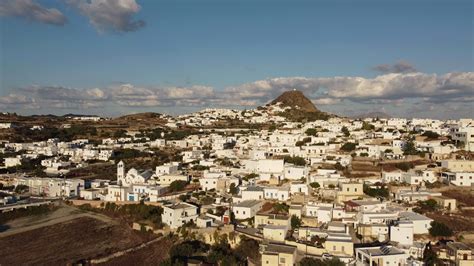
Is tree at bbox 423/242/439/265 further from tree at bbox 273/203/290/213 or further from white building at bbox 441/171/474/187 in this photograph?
white building at bbox 441/171/474/187

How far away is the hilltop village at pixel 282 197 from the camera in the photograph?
18703mm

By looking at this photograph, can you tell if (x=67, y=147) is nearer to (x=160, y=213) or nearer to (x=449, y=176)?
(x=160, y=213)

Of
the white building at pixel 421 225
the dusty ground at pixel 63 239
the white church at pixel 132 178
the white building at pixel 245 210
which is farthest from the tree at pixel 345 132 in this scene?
the dusty ground at pixel 63 239

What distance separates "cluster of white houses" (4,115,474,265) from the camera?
18.5 m

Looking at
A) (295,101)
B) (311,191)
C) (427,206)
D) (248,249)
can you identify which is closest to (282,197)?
(311,191)

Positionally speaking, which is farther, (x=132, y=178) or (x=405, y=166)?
(x=132, y=178)

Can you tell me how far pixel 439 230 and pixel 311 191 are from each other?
800 centimetres

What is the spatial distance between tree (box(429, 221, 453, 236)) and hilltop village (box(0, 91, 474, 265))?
0.04 metres

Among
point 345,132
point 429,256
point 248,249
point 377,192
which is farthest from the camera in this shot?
point 345,132

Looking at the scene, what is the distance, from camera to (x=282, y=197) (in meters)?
25.1

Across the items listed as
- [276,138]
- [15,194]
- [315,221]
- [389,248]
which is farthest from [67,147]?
[389,248]

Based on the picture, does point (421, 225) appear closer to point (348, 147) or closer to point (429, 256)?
point (429, 256)

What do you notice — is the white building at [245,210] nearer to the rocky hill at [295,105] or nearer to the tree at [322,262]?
the tree at [322,262]

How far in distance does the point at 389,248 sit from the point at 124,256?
12.0 m
